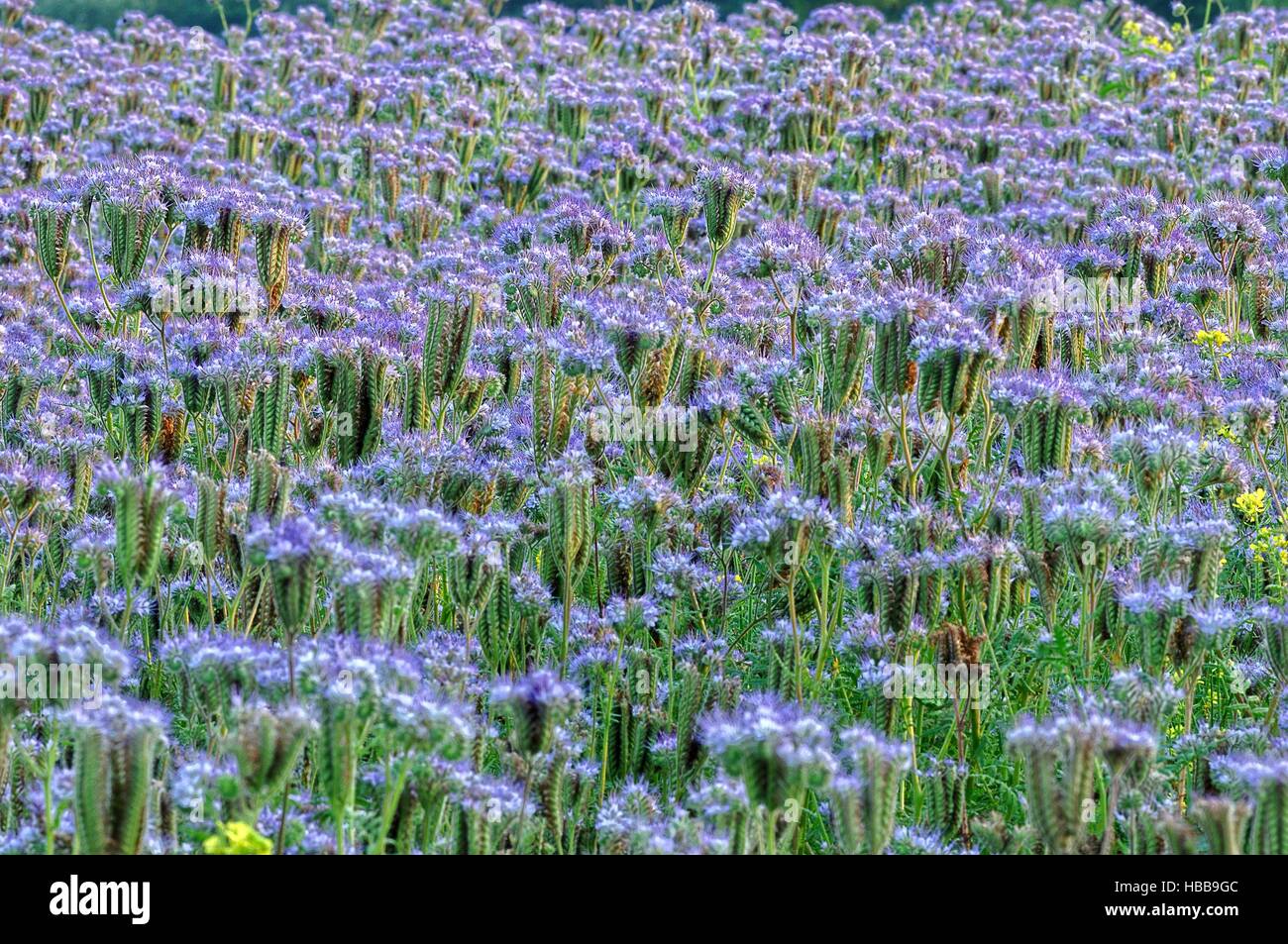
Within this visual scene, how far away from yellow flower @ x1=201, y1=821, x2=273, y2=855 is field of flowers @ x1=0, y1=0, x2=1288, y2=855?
1cm

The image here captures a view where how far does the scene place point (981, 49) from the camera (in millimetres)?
14516

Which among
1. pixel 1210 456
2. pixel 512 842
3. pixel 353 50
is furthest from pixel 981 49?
pixel 512 842

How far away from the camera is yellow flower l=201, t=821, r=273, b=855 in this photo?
371cm

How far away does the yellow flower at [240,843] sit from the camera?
3.71m

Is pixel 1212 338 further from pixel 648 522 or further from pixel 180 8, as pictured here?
pixel 180 8

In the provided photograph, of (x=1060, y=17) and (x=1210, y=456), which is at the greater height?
(x=1060, y=17)

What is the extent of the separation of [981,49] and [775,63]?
2934 mm

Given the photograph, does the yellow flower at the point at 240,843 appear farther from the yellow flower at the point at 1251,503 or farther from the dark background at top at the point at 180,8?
the dark background at top at the point at 180,8

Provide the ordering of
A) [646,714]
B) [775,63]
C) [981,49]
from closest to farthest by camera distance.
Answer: [646,714]
[775,63]
[981,49]

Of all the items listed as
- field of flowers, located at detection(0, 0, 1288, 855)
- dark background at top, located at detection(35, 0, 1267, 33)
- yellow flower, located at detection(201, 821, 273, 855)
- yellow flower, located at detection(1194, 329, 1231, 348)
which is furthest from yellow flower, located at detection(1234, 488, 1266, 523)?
dark background at top, located at detection(35, 0, 1267, 33)

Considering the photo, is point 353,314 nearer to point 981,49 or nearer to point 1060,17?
point 981,49

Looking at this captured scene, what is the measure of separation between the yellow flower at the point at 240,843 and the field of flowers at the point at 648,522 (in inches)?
0.4

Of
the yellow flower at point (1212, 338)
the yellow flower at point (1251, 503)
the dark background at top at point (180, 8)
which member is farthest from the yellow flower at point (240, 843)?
the dark background at top at point (180, 8)

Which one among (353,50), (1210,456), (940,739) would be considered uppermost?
(353,50)
